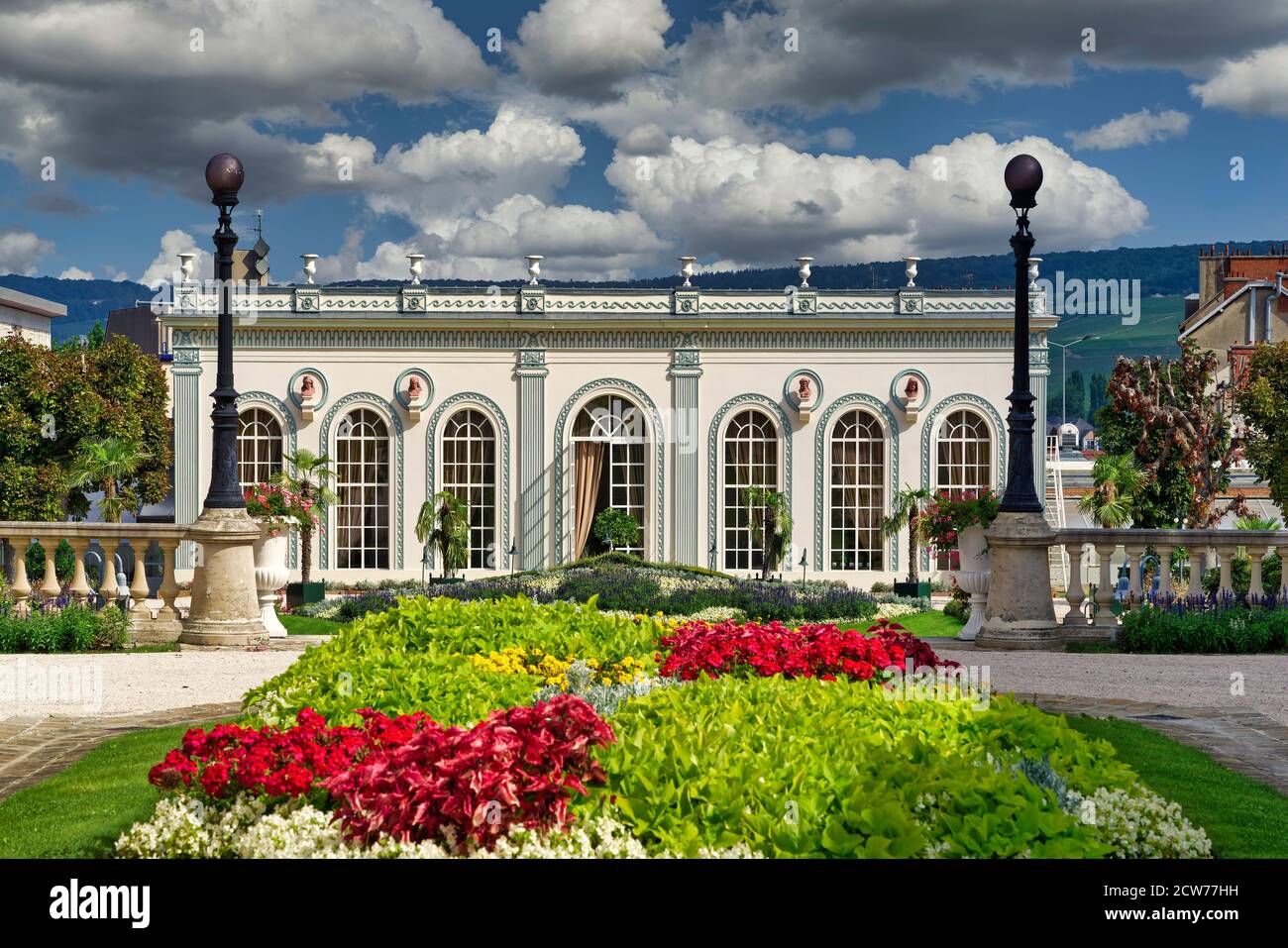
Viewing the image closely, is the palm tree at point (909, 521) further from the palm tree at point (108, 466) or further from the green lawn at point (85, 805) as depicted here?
the green lawn at point (85, 805)

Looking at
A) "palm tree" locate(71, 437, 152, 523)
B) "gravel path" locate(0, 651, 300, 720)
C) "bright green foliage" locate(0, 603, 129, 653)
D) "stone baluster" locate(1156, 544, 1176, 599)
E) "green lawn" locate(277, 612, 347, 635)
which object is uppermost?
"palm tree" locate(71, 437, 152, 523)

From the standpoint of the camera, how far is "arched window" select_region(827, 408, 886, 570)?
27625 millimetres

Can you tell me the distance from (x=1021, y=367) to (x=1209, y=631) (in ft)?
9.89

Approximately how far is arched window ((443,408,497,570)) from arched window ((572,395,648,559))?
1805 millimetres

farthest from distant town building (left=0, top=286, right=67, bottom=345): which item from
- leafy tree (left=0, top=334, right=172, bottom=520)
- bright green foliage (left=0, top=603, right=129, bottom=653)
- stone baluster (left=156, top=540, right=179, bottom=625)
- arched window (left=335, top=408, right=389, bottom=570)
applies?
bright green foliage (left=0, top=603, right=129, bottom=653)

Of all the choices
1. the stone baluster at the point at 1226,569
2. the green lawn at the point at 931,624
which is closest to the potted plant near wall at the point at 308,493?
the green lawn at the point at 931,624

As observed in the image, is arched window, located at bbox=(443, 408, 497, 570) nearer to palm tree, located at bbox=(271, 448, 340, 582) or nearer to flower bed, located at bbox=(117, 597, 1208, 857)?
palm tree, located at bbox=(271, 448, 340, 582)

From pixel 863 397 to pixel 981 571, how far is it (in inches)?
551

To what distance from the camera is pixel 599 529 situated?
2717 cm

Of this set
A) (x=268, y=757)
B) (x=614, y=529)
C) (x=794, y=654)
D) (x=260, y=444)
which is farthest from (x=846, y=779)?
(x=260, y=444)

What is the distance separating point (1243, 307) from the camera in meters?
45.4

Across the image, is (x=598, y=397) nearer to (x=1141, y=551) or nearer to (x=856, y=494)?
(x=856, y=494)

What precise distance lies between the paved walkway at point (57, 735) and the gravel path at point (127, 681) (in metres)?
A: 0.26

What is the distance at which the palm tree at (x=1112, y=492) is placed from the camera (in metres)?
24.6
